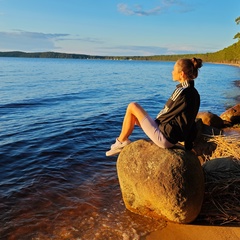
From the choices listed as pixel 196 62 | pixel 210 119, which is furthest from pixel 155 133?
pixel 210 119

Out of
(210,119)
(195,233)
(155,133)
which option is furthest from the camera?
(210,119)

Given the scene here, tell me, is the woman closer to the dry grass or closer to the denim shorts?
the denim shorts

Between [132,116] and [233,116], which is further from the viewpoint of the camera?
[233,116]

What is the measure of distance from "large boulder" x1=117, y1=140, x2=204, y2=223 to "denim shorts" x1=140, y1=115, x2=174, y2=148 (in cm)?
12

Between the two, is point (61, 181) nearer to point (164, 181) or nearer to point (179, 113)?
point (164, 181)

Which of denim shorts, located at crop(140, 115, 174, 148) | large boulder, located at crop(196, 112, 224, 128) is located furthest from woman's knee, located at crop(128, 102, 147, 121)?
large boulder, located at crop(196, 112, 224, 128)

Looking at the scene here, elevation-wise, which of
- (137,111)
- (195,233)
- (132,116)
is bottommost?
(195,233)

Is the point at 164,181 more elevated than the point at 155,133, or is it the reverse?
the point at 155,133

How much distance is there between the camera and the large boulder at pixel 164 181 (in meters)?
5.27

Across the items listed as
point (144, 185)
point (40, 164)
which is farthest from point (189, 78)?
point (40, 164)

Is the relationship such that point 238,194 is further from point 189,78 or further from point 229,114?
point 229,114

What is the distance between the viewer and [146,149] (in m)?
5.77

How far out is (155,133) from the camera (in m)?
5.60

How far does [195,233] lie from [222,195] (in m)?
1.07
